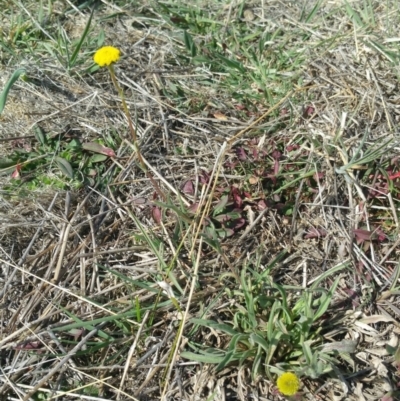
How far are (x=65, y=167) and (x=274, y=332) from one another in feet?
3.54

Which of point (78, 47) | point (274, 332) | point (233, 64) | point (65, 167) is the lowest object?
point (274, 332)

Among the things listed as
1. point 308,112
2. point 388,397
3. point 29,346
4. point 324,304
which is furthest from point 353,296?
point 29,346

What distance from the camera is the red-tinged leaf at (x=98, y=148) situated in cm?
240

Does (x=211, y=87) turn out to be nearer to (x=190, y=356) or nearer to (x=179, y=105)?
(x=179, y=105)

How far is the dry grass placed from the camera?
1950 mm

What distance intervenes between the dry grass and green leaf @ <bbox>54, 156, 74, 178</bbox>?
4cm

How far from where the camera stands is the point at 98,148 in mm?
2412

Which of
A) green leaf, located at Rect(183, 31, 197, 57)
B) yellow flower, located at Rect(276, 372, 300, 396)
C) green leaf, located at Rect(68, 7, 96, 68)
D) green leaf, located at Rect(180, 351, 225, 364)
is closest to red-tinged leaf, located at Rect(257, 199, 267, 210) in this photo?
green leaf, located at Rect(180, 351, 225, 364)

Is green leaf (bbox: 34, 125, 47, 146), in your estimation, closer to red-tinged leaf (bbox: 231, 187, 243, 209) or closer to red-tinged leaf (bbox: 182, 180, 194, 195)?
red-tinged leaf (bbox: 182, 180, 194, 195)

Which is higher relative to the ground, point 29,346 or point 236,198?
point 236,198

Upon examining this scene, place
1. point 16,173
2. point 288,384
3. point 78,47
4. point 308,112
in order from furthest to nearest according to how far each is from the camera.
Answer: point 78,47 < point 308,112 < point 16,173 < point 288,384

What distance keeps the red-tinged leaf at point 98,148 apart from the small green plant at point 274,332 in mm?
811

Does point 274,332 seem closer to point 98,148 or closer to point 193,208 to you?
point 193,208

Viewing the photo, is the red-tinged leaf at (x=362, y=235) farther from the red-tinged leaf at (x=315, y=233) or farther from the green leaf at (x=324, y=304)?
the green leaf at (x=324, y=304)
